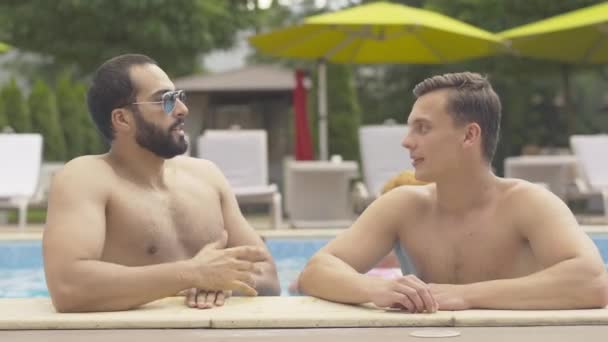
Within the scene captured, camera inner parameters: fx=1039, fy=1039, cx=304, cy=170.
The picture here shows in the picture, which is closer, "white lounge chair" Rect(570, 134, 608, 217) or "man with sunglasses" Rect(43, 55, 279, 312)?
"man with sunglasses" Rect(43, 55, 279, 312)

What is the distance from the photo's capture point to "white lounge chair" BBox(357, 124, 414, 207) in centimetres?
1270

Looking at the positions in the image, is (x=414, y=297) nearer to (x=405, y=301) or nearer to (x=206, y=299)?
(x=405, y=301)

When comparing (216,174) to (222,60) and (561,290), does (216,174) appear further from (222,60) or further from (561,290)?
(222,60)

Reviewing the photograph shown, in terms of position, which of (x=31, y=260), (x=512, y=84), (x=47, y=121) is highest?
(x=512, y=84)

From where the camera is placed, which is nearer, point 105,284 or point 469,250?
point 105,284

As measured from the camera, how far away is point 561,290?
122 inches

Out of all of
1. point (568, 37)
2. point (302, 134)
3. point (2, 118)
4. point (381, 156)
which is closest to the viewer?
point (381, 156)

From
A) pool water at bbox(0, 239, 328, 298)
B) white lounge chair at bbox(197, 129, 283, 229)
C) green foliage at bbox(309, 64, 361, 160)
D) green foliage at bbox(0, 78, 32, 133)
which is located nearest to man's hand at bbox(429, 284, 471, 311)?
pool water at bbox(0, 239, 328, 298)

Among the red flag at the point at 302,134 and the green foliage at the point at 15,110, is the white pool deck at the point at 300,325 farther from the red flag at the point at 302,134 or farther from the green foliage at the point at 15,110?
the green foliage at the point at 15,110

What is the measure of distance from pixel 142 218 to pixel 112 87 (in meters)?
0.45

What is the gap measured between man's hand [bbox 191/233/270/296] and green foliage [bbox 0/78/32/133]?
660 inches

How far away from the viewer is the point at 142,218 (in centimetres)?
349

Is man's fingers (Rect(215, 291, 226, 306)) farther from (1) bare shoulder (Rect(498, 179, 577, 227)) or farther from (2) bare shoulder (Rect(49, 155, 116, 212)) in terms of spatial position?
(1) bare shoulder (Rect(498, 179, 577, 227))

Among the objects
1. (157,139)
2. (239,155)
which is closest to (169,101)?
(157,139)
